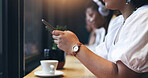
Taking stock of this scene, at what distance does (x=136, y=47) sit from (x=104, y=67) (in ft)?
0.49

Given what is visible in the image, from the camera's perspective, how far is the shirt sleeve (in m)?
0.71

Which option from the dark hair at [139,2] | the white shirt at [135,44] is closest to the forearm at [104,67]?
the white shirt at [135,44]

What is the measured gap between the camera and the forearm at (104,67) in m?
0.75

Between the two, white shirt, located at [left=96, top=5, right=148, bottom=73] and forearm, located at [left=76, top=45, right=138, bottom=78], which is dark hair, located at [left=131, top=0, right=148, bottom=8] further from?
forearm, located at [left=76, top=45, right=138, bottom=78]

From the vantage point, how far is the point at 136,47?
0.72m

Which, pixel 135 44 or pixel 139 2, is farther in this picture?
pixel 139 2

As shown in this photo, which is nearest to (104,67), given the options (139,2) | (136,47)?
(136,47)

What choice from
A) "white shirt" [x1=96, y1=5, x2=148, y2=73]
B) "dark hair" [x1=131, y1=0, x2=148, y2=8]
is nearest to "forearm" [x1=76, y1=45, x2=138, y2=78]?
"white shirt" [x1=96, y1=5, x2=148, y2=73]

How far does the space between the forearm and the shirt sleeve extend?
1.1 inches

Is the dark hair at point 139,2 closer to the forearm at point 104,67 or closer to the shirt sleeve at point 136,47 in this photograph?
the shirt sleeve at point 136,47

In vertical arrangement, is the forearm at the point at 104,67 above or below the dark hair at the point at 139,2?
below

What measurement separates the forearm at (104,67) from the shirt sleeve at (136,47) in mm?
27

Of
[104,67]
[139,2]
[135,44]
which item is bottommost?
[104,67]

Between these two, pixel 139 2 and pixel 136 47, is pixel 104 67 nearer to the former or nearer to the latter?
pixel 136 47
